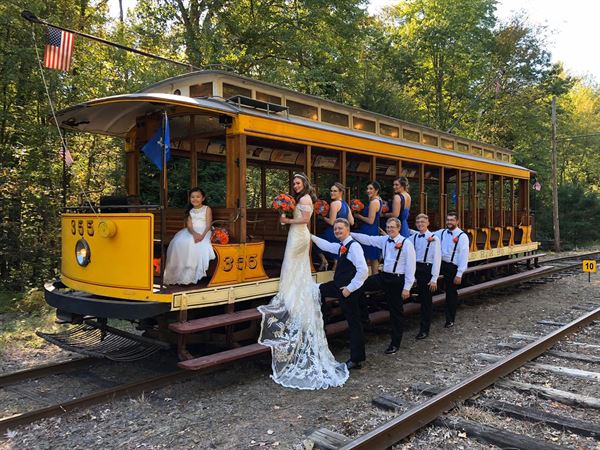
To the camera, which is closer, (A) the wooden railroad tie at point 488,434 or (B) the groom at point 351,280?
(A) the wooden railroad tie at point 488,434

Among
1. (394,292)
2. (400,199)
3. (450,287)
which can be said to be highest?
(400,199)

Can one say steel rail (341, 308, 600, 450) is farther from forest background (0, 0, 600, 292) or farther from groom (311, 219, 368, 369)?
forest background (0, 0, 600, 292)

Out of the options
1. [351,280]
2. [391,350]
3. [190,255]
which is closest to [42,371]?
[190,255]

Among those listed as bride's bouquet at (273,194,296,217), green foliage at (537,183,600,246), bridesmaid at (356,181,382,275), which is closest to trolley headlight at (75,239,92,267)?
bride's bouquet at (273,194,296,217)

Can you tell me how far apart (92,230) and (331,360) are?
2.87 metres

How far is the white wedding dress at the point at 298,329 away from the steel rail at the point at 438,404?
1.12 m

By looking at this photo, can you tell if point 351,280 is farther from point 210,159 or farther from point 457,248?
point 210,159

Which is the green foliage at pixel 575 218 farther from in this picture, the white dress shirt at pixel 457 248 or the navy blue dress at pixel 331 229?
the navy blue dress at pixel 331 229

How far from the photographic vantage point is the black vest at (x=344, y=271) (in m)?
5.23

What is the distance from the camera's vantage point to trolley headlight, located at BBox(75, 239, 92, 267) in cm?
512

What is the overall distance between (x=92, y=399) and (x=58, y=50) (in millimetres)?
5592

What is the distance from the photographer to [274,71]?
1430cm

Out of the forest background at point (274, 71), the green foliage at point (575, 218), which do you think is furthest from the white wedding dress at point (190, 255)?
the green foliage at point (575, 218)

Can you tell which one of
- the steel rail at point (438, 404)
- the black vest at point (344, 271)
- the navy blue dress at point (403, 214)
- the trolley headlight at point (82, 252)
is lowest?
the steel rail at point (438, 404)
